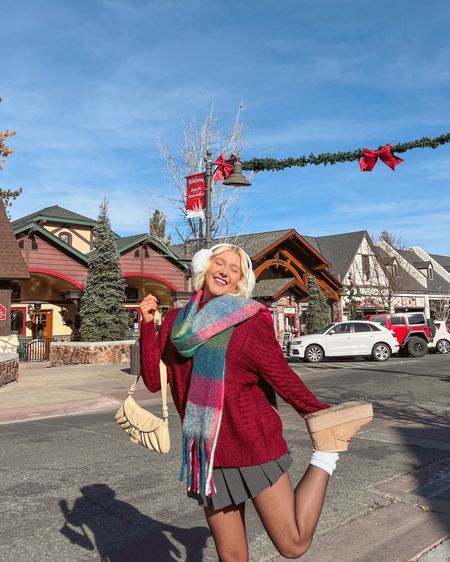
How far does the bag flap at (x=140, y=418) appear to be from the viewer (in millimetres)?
2564

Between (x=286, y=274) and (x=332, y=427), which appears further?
(x=286, y=274)

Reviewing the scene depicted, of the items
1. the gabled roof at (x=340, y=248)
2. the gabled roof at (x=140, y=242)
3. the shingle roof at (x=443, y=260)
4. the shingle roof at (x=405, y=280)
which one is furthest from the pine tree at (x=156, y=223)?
the shingle roof at (x=443, y=260)

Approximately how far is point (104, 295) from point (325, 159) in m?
13.2

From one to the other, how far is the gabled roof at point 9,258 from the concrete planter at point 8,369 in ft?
17.3

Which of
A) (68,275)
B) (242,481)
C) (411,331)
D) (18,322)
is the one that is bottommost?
(242,481)

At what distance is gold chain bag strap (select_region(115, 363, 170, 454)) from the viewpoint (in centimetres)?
252

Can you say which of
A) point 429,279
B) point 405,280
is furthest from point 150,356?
point 429,279

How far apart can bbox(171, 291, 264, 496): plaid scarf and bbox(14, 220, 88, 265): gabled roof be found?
74.7 ft

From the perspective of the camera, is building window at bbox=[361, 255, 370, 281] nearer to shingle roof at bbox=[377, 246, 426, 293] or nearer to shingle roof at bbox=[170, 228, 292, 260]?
shingle roof at bbox=[377, 246, 426, 293]

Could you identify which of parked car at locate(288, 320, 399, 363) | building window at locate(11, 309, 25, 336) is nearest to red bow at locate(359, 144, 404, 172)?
parked car at locate(288, 320, 399, 363)

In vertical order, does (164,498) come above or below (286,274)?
below

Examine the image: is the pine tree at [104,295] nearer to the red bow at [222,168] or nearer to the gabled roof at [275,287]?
the gabled roof at [275,287]

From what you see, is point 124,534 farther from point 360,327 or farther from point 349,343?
point 360,327

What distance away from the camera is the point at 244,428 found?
2.26 metres
